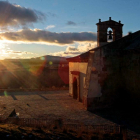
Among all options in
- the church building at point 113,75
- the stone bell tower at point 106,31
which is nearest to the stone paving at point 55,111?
the church building at point 113,75

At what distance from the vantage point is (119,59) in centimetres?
1252

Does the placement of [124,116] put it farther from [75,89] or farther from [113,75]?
[75,89]

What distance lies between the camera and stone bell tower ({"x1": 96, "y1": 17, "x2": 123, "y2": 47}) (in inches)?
578

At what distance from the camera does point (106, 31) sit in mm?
14875

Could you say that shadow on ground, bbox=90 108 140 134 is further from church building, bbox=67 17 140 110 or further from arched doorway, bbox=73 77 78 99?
arched doorway, bbox=73 77 78 99

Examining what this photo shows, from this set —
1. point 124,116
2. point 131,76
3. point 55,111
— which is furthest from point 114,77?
point 55,111

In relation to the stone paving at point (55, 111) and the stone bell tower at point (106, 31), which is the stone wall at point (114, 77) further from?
the stone bell tower at point (106, 31)

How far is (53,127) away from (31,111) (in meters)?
4.03

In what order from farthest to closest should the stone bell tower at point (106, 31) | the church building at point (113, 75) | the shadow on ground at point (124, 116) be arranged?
the stone bell tower at point (106, 31)
the church building at point (113, 75)
the shadow on ground at point (124, 116)

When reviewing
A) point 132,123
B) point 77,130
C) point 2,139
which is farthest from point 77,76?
point 2,139

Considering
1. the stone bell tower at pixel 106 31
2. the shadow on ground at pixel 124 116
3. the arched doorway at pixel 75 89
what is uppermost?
the stone bell tower at pixel 106 31

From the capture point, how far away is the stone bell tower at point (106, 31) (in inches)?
578

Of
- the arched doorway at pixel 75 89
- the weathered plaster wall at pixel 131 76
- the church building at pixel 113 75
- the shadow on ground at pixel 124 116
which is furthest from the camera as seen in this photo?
the arched doorway at pixel 75 89

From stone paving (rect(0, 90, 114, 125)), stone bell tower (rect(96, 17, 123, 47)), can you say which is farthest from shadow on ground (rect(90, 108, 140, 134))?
stone bell tower (rect(96, 17, 123, 47))
